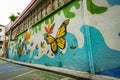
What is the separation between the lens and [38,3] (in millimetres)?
8156

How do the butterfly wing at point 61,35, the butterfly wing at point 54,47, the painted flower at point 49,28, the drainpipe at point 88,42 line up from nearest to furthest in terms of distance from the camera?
the drainpipe at point 88,42, the butterfly wing at point 61,35, the butterfly wing at point 54,47, the painted flower at point 49,28

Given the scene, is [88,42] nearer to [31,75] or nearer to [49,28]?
[31,75]

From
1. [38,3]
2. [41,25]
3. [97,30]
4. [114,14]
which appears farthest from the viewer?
[38,3]

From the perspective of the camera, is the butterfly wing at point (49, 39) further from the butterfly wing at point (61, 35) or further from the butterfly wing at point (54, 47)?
the butterfly wing at point (61, 35)

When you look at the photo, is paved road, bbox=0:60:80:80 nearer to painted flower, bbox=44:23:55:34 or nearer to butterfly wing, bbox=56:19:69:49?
butterfly wing, bbox=56:19:69:49

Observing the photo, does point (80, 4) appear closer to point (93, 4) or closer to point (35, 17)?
point (93, 4)

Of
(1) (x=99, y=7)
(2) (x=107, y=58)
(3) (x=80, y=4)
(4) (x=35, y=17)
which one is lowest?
(2) (x=107, y=58)

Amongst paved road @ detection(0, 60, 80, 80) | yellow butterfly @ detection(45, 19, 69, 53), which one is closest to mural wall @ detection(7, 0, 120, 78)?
yellow butterfly @ detection(45, 19, 69, 53)

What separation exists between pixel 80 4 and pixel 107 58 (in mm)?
1858

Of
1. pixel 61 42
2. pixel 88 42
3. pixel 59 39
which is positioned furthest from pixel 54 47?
pixel 88 42

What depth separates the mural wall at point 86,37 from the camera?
3.21 metres

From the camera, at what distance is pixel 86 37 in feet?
12.9

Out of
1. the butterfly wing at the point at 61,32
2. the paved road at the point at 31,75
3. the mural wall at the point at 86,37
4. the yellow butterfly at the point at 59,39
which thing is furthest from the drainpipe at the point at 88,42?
the butterfly wing at the point at 61,32

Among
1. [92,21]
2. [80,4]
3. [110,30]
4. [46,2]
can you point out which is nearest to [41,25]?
[46,2]
